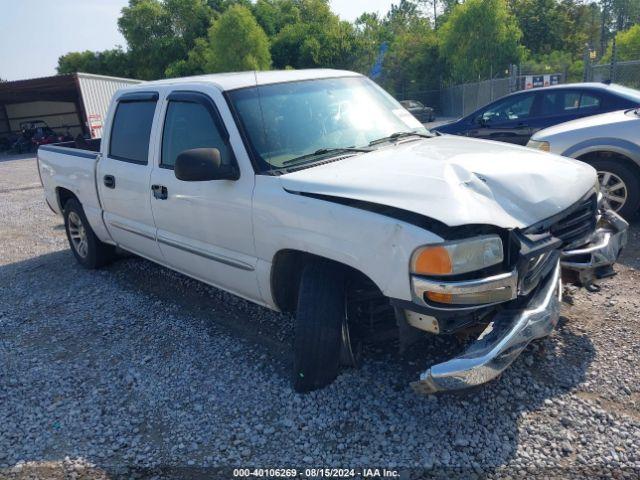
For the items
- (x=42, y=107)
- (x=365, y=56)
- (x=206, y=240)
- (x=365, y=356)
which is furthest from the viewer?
(x=365, y=56)

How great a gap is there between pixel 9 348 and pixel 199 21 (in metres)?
55.1

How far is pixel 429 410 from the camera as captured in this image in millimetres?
3023

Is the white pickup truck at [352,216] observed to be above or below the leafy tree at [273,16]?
below

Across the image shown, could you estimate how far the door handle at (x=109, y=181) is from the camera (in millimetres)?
4793

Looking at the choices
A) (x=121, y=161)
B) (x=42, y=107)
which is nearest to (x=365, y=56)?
(x=42, y=107)

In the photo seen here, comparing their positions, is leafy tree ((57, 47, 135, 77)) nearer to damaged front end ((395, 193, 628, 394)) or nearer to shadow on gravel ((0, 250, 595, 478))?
shadow on gravel ((0, 250, 595, 478))

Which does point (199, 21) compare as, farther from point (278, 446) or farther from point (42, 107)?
point (278, 446)

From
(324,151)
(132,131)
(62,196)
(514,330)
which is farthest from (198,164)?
(62,196)

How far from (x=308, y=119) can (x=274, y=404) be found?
193 centimetres

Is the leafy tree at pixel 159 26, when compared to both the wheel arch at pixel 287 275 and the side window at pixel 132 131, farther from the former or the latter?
the wheel arch at pixel 287 275

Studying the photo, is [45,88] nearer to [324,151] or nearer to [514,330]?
[324,151]

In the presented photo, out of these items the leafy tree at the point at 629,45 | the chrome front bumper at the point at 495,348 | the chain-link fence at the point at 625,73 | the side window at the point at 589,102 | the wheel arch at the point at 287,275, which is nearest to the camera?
the chrome front bumper at the point at 495,348

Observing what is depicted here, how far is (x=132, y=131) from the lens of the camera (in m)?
4.67

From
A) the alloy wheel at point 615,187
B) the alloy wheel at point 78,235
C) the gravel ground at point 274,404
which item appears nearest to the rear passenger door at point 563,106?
the alloy wheel at point 615,187
